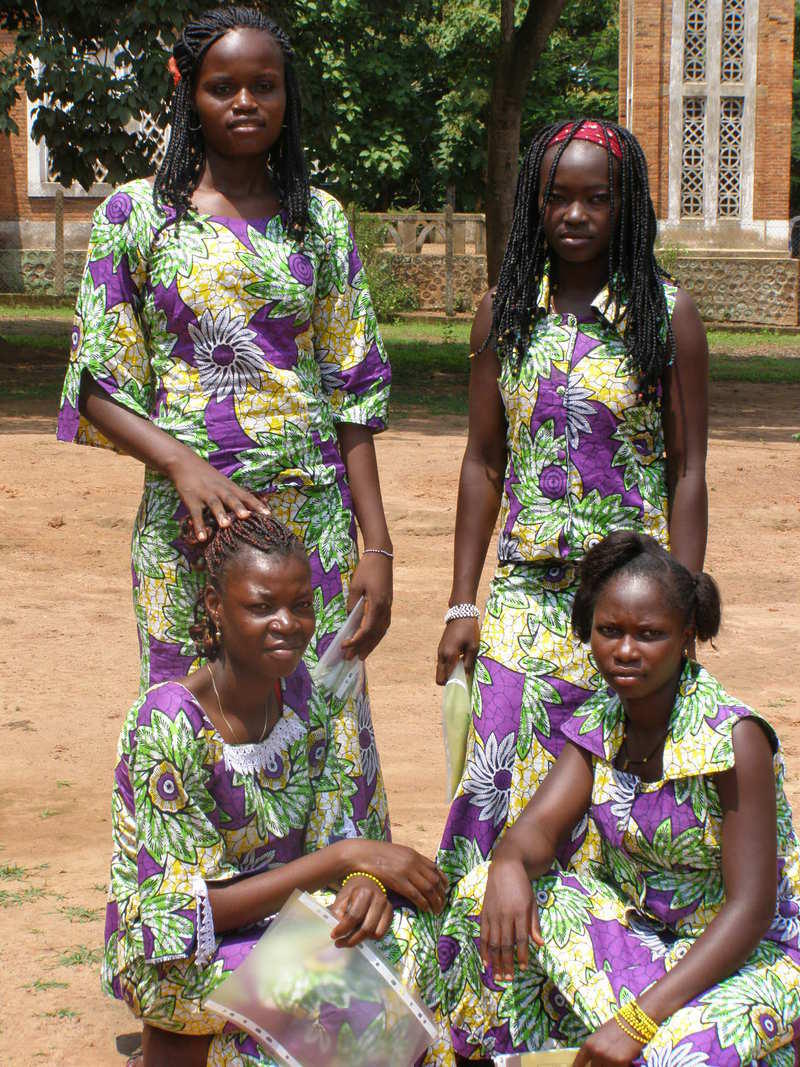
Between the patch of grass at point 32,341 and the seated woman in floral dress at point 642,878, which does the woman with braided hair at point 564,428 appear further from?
the patch of grass at point 32,341

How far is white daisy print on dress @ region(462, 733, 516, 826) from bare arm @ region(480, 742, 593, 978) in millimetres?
178

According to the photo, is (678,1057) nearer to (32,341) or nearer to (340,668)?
(340,668)

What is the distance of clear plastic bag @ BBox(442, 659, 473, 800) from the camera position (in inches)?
132

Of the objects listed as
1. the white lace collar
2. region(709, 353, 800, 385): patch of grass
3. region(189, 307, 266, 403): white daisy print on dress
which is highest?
region(189, 307, 266, 403): white daisy print on dress

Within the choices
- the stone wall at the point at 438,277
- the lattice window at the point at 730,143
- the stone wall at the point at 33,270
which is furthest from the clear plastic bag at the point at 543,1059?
the stone wall at the point at 438,277

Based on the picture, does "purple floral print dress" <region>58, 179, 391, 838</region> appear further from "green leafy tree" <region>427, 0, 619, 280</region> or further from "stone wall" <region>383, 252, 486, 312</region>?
"stone wall" <region>383, 252, 486, 312</region>

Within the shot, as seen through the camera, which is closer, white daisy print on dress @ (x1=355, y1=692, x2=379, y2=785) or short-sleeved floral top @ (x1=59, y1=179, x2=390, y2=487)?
short-sleeved floral top @ (x1=59, y1=179, x2=390, y2=487)

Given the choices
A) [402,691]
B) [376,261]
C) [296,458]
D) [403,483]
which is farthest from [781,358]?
[296,458]

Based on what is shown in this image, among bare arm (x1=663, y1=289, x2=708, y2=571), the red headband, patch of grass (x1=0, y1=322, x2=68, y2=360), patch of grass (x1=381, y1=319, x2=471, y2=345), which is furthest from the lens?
patch of grass (x1=381, y1=319, x2=471, y2=345)

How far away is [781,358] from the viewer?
19.0 meters

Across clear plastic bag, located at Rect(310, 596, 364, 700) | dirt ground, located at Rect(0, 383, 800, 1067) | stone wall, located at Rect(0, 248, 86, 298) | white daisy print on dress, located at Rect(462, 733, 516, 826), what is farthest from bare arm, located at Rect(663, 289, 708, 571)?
stone wall, located at Rect(0, 248, 86, 298)

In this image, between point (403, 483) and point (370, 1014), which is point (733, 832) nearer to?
point (370, 1014)

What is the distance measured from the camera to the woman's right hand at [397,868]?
276 centimetres

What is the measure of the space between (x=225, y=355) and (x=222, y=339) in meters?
0.03
